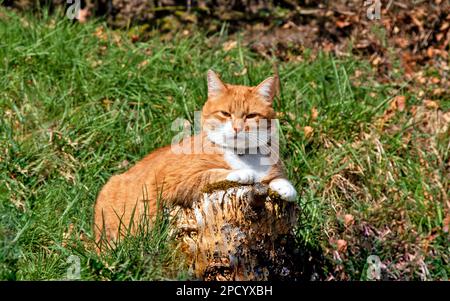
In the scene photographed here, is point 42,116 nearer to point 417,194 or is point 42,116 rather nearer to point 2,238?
point 2,238

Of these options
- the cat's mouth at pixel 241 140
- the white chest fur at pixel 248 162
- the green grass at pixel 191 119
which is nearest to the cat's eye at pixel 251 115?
the cat's mouth at pixel 241 140

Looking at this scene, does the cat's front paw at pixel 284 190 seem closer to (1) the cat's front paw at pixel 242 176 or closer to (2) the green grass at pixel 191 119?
(1) the cat's front paw at pixel 242 176

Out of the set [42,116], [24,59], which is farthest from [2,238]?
[24,59]

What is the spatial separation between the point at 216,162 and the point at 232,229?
0.44 m

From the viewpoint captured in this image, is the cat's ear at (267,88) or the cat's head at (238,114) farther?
the cat's ear at (267,88)

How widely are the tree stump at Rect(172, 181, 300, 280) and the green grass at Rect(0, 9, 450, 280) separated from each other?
0.78 m

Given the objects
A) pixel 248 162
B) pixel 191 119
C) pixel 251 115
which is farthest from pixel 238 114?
pixel 191 119

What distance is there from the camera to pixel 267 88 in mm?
4477

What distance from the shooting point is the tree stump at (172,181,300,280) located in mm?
3977

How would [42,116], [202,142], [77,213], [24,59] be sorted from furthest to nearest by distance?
[24,59] < [42,116] < [77,213] < [202,142]

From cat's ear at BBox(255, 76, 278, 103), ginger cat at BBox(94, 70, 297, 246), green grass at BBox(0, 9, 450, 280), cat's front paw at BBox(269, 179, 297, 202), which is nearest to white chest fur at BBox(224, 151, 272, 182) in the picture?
ginger cat at BBox(94, 70, 297, 246)

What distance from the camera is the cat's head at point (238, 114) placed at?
4246 mm

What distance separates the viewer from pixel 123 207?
4547mm

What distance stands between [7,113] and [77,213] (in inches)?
53.9
